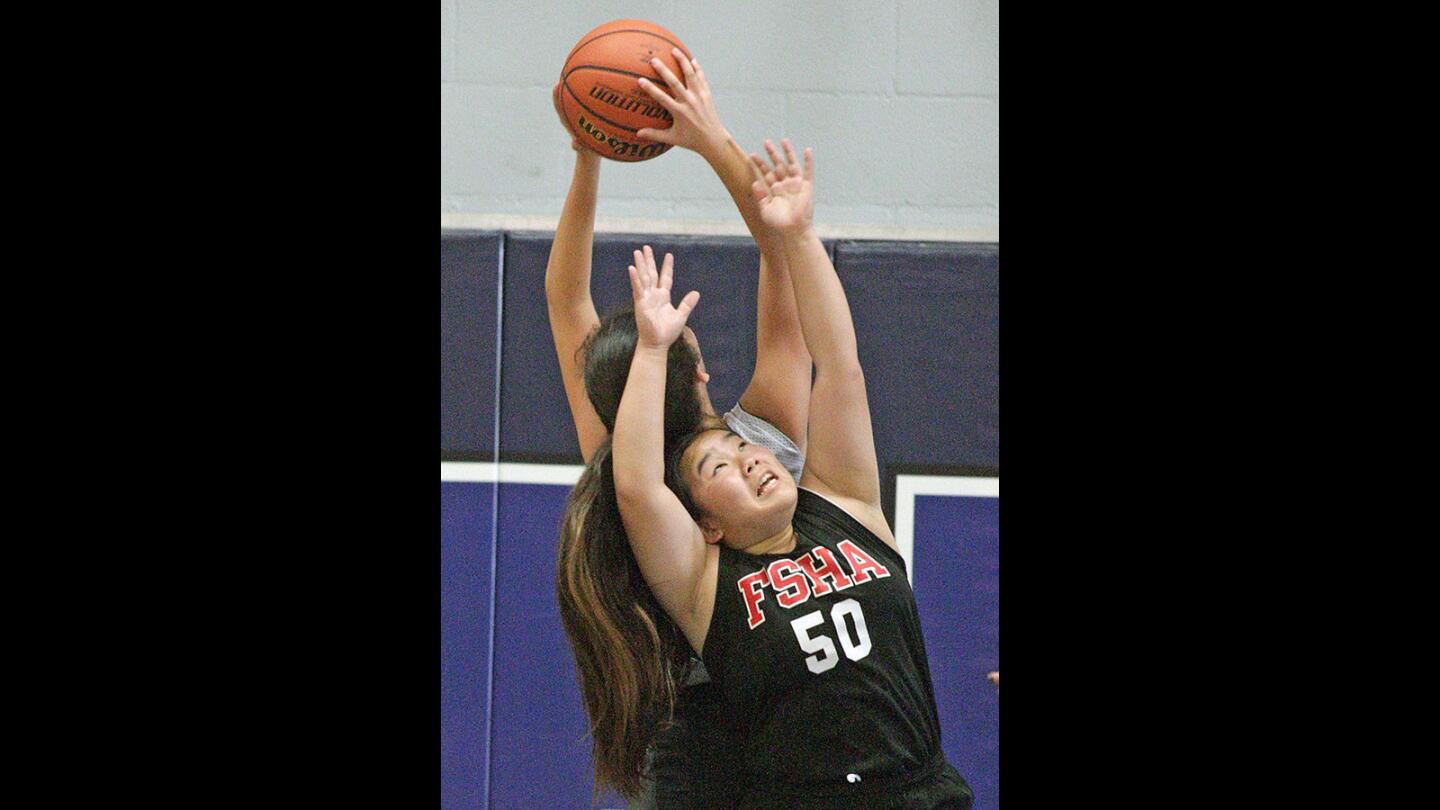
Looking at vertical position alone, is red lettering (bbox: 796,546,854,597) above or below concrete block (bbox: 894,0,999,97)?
below

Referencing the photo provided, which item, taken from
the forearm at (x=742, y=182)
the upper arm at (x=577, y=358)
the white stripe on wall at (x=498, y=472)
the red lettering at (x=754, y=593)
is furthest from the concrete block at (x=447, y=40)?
the red lettering at (x=754, y=593)

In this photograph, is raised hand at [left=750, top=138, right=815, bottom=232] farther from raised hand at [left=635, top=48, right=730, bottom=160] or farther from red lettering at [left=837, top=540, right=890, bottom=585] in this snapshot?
red lettering at [left=837, top=540, right=890, bottom=585]

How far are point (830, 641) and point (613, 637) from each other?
38 centimetres

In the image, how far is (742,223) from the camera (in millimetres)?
2609

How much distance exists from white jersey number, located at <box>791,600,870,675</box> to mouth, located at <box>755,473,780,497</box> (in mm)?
218

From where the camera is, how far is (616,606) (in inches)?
92.5

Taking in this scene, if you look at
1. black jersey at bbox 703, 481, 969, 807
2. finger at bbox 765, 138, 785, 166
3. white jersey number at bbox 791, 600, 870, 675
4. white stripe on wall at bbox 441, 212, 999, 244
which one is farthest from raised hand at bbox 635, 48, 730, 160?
white jersey number at bbox 791, 600, 870, 675

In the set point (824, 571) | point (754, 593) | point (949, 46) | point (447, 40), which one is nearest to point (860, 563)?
point (824, 571)

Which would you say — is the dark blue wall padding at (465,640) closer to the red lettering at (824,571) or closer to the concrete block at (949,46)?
the red lettering at (824,571)

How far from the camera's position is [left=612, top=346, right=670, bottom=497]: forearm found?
7.40 feet

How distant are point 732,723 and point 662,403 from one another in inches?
21.9

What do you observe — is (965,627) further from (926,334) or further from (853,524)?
(926,334)
